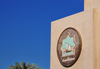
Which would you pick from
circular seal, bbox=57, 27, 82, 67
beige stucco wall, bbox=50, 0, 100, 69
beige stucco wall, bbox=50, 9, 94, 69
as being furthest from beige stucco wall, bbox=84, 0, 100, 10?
circular seal, bbox=57, 27, 82, 67

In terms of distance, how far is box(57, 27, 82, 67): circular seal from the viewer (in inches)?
859

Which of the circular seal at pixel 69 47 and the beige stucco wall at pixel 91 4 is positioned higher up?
the beige stucco wall at pixel 91 4

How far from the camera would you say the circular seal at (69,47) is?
2181cm

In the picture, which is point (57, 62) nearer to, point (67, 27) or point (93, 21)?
point (67, 27)

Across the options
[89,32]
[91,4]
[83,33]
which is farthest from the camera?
[91,4]

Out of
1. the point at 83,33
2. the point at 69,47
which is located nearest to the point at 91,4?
the point at 83,33

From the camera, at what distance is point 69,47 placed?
2262 cm

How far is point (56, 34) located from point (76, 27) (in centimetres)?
284

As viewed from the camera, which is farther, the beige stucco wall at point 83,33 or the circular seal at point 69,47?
the circular seal at point 69,47

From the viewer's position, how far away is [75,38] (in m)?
22.2

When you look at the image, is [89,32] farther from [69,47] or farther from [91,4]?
[91,4]

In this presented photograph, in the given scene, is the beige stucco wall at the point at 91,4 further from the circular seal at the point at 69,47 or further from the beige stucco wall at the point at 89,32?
the circular seal at the point at 69,47

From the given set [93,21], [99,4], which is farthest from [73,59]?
[99,4]

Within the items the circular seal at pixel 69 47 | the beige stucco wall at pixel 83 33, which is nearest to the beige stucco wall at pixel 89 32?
the beige stucco wall at pixel 83 33
